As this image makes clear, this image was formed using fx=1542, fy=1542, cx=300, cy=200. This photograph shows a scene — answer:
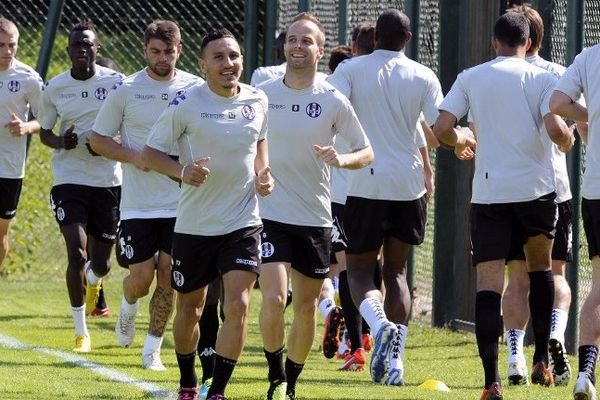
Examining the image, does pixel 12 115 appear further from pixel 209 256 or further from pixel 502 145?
pixel 502 145

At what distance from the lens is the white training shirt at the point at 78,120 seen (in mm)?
11742

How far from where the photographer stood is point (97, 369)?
10062 millimetres

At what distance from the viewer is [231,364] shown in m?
7.84

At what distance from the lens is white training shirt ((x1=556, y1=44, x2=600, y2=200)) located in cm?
797

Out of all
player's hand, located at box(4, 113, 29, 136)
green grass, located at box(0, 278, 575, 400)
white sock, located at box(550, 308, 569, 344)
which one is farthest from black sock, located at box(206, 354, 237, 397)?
player's hand, located at box(4, 113, 29, 136)

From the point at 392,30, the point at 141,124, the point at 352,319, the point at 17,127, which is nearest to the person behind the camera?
the point at 392,30

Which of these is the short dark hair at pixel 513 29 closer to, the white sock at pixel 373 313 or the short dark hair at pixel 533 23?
the short dark hair at pixel 533 23

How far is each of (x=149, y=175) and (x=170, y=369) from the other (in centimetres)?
130

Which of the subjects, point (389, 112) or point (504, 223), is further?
point (389, 112)

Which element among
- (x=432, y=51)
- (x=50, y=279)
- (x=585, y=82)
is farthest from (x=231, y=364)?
(x=50, y=279)

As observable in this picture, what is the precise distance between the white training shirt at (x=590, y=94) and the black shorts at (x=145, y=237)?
303cm

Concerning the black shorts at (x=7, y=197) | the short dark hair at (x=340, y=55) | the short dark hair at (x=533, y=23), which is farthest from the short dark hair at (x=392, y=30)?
the black shorts at (x=7, y=197)

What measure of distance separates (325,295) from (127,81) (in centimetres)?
257

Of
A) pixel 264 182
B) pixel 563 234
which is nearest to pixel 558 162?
pixel 563 234
